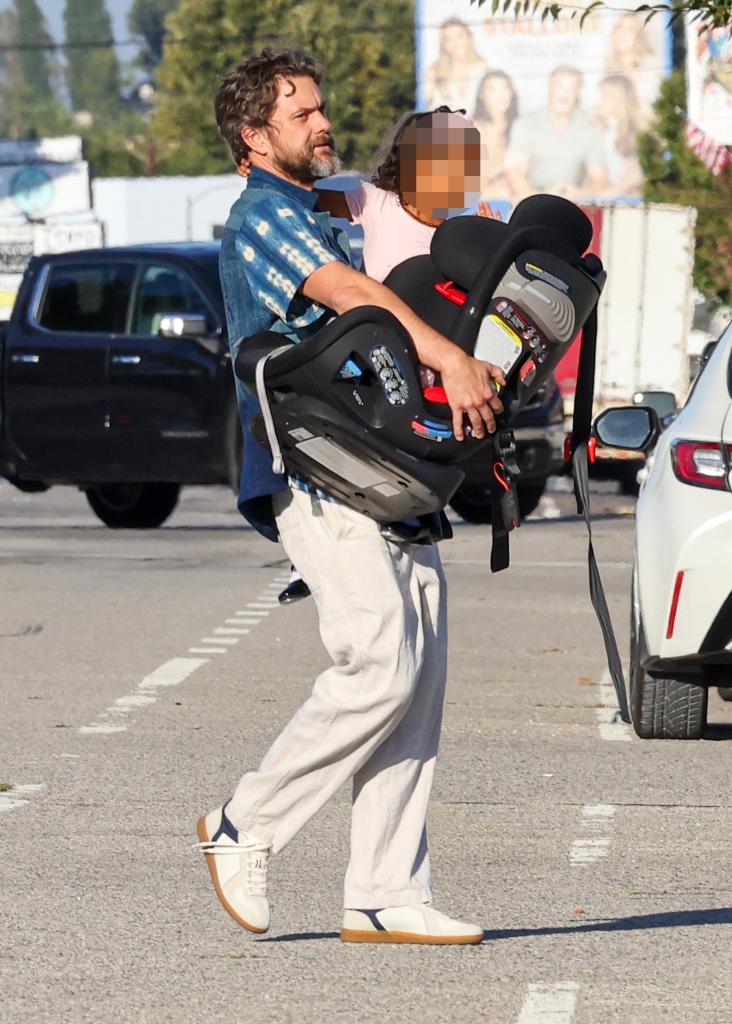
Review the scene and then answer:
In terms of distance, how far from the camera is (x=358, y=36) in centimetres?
9706

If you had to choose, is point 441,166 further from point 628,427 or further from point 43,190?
point 43,190

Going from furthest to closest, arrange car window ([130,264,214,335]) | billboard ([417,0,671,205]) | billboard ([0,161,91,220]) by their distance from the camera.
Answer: billboard ([0,161,91,220]) → billboard ([417,0,671,205]) → car window ([130,264,214,335])

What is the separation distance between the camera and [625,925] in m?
5.61

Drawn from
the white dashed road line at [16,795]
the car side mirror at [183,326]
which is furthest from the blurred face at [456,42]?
the white dashed road line at [16,795]

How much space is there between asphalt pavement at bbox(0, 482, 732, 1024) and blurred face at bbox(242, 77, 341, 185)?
1675mm

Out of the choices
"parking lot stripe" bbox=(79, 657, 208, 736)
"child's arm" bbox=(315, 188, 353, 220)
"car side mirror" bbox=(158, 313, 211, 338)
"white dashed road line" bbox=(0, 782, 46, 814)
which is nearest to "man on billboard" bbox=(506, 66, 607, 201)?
"car side mirror" bbox=(158, 313, 211, 338)

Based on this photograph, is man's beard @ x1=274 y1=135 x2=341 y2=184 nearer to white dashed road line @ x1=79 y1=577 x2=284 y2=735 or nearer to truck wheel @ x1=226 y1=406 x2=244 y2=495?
white dashed road line @ x1=79 y1=577 x2=284 y2=735

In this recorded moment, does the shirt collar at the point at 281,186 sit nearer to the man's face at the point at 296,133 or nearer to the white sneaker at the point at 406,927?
the man's face at the point at 296,133

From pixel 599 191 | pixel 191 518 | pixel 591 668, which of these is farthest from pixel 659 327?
pixel 599 191

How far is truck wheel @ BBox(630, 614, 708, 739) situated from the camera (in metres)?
8.20

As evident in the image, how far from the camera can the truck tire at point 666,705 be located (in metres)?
8.20

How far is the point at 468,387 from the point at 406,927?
3.94 feet

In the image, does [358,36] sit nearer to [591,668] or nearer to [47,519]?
[47,519]

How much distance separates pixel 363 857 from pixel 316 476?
828 mm
